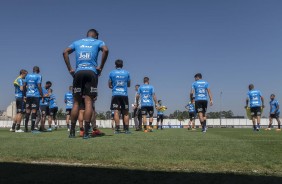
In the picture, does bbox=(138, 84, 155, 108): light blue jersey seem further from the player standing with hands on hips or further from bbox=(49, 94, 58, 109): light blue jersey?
bbox=(49, 94, 58, 109): light blue jersey

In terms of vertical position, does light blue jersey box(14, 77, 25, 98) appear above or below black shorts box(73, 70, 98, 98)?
above

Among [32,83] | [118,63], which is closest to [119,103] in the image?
[118,63]

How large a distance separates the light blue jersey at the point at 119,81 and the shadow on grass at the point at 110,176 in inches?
256

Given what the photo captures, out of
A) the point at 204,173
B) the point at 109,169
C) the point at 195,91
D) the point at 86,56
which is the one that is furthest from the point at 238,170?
the point at 195,91

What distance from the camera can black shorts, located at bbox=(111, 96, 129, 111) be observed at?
9320 mm

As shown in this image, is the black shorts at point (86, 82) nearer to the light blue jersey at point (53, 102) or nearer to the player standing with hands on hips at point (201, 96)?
the player standing with hands on hips at point (201, 96)

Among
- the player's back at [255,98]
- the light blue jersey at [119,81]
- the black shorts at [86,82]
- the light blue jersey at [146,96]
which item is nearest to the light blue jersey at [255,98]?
the player's back at [255,98]

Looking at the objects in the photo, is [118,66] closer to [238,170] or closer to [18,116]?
[18,116]

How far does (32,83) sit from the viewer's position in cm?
1091

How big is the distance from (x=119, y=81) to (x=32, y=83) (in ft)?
11.3

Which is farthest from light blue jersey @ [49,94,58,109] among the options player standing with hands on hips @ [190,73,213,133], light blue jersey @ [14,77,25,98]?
player standing with hands on hips @ [190,73,213,133]

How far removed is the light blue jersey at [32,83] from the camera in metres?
10.9

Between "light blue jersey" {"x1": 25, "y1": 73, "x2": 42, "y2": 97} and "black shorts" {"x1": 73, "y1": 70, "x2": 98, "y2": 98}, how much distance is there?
4958 millimetres

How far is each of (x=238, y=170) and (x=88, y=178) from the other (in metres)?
A: 1.31
